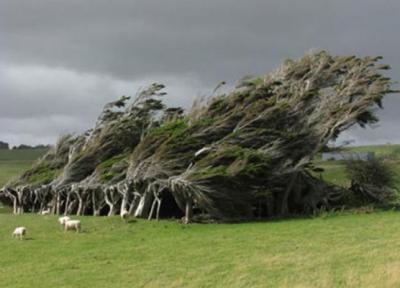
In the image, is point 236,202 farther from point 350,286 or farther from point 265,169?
point 350,286

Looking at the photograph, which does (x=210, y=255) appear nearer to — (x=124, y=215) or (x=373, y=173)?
(x=124, y=215)

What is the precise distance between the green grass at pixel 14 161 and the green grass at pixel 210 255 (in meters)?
62.9

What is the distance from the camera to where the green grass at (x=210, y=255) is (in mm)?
16547

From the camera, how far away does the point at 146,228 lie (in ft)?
102

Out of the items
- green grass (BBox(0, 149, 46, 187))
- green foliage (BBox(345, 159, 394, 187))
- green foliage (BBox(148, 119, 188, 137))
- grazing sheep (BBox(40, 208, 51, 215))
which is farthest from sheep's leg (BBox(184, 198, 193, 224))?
green grass (BBox(0, 149, 46, 187))

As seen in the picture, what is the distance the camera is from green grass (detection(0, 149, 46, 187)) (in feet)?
329

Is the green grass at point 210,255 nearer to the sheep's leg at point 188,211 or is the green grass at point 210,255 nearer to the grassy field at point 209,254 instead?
the grassy field at point 209,254

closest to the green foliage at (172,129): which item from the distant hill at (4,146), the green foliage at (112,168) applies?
the green foliage at (112,168)

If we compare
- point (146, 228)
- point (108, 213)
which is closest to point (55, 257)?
point (146, 228)

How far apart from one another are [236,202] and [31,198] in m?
18.7

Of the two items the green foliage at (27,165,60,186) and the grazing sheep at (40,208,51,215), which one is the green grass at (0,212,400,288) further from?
the green foliage at (27,165,60,186)

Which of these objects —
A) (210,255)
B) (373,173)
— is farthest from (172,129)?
(210,255)

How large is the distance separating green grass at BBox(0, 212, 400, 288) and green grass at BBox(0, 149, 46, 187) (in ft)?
206

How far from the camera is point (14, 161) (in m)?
129
